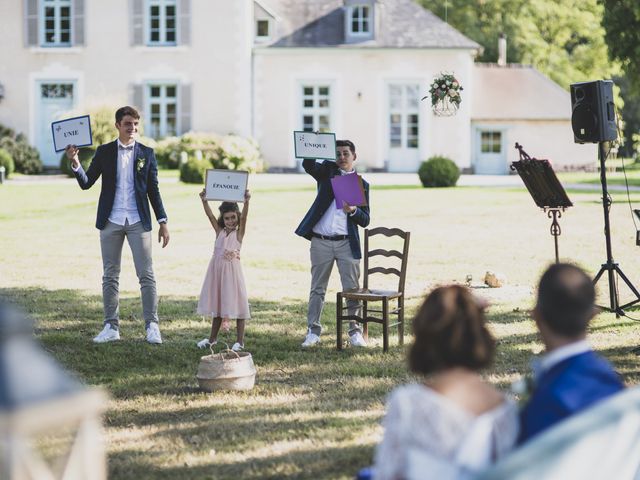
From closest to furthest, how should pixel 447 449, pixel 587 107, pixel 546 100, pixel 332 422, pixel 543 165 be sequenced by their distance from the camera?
1. pixel 447 449
2. pixel 332 422
3. pixel 543 165
4. pixel 587 107
5. pixel 546 100

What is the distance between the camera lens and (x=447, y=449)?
2.90 metres

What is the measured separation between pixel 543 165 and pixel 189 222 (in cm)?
1067

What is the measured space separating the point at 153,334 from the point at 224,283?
2.90ft

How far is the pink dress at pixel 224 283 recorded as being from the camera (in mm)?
8070

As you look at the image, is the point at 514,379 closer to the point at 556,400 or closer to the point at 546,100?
the point at 556,400

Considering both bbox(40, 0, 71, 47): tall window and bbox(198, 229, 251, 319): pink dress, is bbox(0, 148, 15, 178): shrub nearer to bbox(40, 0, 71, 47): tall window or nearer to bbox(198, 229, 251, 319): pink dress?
bbox(40, 0, 71, 47): tall window

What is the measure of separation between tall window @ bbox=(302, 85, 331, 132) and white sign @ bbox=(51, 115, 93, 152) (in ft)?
82.4

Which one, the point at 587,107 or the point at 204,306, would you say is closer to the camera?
the point at 204,306

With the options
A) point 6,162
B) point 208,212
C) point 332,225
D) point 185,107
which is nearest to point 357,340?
point 332,225

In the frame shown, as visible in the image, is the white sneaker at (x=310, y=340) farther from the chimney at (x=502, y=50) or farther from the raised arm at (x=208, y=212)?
the chimney at (x=502, y=50)

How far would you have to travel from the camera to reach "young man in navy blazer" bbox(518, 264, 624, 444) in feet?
9.79

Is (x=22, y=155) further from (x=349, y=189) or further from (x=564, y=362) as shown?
(x=564, y=362)

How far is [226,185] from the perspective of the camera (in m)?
7.78

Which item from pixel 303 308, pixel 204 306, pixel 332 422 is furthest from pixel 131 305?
pixel 332 422
